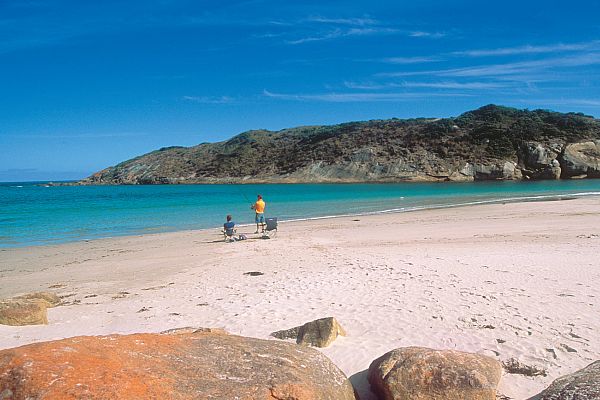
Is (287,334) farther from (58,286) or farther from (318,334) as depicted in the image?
(58,286)

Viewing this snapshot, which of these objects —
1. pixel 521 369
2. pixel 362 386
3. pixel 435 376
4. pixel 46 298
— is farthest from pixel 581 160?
pixel 435 376

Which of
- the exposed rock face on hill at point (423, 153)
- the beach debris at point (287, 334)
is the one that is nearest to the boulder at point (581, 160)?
the exposed rock face on hill at point (423, 153)

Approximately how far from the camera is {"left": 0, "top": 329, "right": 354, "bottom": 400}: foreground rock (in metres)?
2.93

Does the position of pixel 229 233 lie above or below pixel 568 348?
above

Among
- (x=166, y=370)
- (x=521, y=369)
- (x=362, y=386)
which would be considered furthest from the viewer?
(x=521, y=369)

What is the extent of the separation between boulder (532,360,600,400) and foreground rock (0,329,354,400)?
1587 mm

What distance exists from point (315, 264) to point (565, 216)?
15.6 metres

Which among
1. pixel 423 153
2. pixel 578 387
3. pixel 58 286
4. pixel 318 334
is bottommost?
pixel 58 286

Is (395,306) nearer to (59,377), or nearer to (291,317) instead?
(291,317)

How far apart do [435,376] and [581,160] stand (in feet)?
278

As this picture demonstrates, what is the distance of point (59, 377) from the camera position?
2951mm

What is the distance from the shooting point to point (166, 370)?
3.33 metres

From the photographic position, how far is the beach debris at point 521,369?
519 cm

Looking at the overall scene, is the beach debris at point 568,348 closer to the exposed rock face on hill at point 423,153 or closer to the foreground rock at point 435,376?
the foreground rock at point 435,376
